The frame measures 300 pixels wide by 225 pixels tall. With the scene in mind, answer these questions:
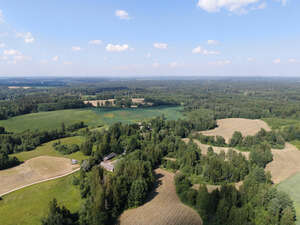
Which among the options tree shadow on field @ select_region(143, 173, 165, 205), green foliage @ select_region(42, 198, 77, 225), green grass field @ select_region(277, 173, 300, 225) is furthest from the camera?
green grass field @ select_region(277, 173, 300, 225)

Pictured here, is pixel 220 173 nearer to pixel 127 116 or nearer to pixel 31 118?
pixel 127 116

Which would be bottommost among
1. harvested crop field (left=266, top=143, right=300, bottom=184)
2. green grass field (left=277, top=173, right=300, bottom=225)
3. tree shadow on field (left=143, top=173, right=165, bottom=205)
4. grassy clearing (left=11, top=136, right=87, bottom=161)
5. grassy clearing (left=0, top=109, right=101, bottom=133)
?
green grass field (left=277, top=173, right=300, bottom=225)

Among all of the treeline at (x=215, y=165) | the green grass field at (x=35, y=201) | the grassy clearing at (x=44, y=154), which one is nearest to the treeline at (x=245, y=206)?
the treeline at (x=215, y=165)

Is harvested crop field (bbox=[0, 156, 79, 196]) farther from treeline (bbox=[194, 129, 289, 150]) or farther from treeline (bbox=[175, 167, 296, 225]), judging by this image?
treeline (bbox=[194, 129, 289, 150])

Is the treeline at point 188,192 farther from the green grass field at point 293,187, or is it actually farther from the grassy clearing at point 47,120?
the grassy clearing at point 47,120

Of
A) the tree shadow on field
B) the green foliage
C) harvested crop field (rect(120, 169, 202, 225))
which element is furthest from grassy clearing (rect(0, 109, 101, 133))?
the green foliage

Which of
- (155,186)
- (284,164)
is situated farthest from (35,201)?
(284,164)

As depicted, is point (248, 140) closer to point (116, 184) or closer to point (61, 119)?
point (116, 184)
